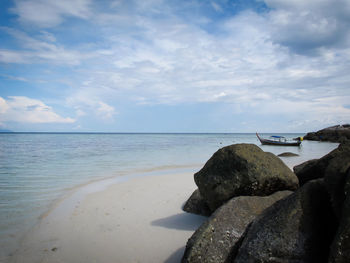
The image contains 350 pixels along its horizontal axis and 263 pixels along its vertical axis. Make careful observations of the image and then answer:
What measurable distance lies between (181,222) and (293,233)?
11.4 feet

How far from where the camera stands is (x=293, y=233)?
3418 mm

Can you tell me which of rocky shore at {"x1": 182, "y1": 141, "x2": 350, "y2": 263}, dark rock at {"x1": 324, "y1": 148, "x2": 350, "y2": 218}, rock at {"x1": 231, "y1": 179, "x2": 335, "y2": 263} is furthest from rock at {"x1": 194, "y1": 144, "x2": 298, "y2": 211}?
dark rock at {"x1": 324, "y1": 148, "x2": 350, "y2": 218}

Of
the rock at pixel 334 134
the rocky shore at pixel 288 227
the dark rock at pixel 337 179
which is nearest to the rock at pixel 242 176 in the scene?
the rocky shore at pixel 288 227

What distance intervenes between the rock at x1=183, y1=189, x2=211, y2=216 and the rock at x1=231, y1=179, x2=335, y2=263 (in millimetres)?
3179

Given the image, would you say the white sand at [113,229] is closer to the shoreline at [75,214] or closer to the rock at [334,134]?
the shoreline at [75,214]

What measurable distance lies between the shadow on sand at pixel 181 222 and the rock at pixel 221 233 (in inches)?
76.3

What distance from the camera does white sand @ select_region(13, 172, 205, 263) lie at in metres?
4.86

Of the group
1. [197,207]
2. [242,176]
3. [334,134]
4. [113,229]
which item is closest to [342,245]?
[242,176]

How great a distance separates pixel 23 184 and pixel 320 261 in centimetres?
1170

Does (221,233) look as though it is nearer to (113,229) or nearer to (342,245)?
(342,245)

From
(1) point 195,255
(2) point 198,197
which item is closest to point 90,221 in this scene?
(2) point 198,197

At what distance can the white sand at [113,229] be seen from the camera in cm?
486

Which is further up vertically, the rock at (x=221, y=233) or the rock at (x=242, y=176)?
the rock at (x=242, y=176)

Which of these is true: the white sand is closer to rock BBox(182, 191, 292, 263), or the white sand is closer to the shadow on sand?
the shadow on sand
